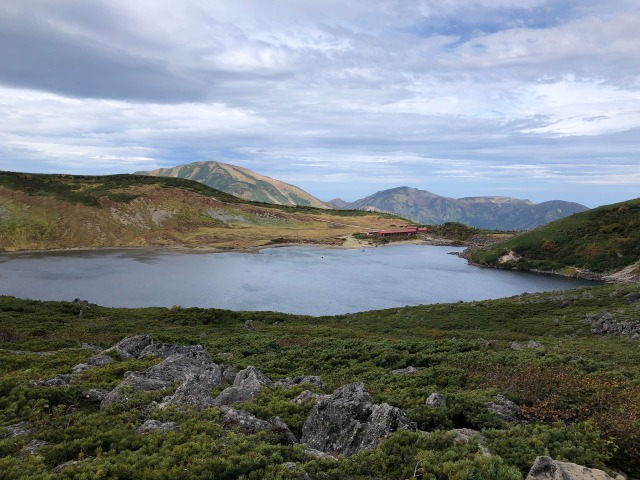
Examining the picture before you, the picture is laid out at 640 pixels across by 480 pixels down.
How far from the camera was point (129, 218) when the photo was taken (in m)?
148

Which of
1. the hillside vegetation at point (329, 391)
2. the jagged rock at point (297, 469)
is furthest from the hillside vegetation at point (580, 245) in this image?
the jagged rock at point (297, 469)

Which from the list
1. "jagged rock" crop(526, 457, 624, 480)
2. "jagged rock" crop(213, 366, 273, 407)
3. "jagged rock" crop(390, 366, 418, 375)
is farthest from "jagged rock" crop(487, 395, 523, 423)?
"jagged rock" crop(213, 366, 273, 407)

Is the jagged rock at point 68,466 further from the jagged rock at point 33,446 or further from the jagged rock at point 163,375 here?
the jagged rock at point 163,375

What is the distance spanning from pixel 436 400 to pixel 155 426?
10.3 meters

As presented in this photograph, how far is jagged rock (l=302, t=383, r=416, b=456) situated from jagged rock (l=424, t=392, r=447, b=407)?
1.99m

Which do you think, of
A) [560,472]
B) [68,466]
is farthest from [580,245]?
[68,466]

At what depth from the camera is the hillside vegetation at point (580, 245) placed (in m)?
98.3

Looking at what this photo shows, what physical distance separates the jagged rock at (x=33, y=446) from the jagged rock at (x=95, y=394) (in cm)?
348

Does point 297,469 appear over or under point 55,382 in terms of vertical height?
over

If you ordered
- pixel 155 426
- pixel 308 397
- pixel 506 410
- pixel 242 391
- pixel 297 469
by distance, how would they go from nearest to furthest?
pixel 297 469
pixel 155 426
pixel 506 410
pixel 308 397
pixel 242 391

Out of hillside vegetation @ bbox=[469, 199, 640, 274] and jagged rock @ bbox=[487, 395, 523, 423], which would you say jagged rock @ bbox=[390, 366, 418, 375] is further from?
hillside vegetation @ bbox=[469, 199, 640, 274]

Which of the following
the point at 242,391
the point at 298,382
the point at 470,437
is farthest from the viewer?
the point at 298,382

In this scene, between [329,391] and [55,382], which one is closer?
[55,382]

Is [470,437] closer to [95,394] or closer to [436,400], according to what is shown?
[436,400]
